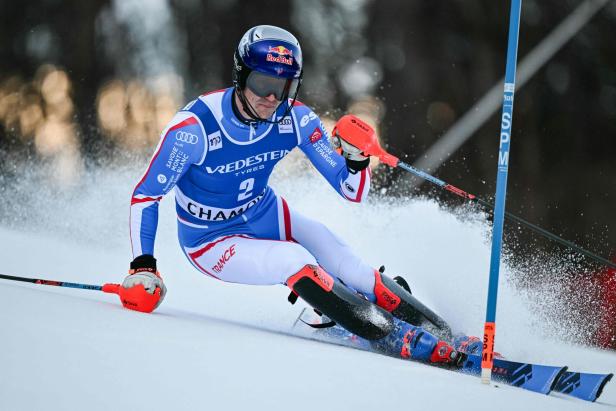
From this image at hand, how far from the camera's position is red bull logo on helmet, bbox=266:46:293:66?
128 inches

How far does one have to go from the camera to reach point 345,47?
11430 millimetres

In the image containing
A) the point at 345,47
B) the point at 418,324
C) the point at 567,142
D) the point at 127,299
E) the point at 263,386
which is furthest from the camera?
the point at 345,47

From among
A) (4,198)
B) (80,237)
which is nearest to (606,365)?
(80,237)

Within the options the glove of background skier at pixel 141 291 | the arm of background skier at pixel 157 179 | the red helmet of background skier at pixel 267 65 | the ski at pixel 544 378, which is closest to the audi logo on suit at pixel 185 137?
the arm of background skier at pixel 157 179

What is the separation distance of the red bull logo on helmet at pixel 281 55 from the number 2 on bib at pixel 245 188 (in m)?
0.59

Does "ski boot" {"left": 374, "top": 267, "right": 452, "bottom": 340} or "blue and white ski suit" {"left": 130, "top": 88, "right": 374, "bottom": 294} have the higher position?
"blue and white ski suit" {"left": 130, "top": 88, "right": 374, "bottom": 294}

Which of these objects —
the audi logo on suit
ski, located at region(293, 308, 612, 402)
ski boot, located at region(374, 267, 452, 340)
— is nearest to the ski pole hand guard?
ski boot, located at region(374, 267, 452, 340)

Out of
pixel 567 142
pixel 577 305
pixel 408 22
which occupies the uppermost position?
pixel 408 22

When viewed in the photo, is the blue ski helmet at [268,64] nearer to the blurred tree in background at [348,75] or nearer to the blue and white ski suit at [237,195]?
the blue and white ski suit at [237,195]

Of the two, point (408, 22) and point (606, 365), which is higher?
point (408, 22)

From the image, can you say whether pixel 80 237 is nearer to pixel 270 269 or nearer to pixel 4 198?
pixel 4 198

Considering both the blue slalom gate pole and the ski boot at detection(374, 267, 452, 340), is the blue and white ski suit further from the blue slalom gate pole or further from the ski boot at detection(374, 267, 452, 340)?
the blue slalom gate pole

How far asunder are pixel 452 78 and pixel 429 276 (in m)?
6.92

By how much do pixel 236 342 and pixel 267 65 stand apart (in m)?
1.26
